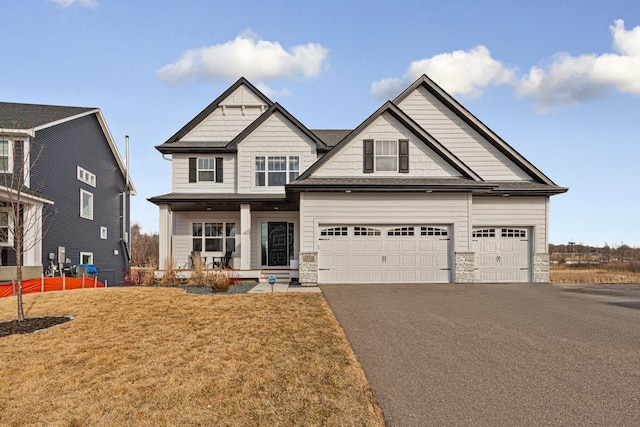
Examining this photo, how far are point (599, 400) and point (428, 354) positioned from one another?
7.77ft

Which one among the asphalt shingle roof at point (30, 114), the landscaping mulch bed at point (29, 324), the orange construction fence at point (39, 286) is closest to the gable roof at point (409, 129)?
the landscaping mulch bed at point (29, 324)

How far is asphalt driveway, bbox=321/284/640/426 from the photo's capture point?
14.9 feet

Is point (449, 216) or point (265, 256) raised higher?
point (449, 216)

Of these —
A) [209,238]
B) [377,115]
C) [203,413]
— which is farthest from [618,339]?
[209,238]

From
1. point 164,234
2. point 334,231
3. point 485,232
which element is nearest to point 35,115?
point 164,234

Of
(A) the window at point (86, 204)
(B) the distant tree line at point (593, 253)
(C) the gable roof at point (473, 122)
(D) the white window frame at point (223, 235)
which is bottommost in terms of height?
(B) the distant tree line at point (593, 253)

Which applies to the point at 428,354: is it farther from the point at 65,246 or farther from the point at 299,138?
the point at 65,246

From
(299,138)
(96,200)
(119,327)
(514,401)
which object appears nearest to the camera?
(514,401)

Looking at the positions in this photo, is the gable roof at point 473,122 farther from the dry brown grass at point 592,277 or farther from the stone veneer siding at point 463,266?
the stone veneer siding at point 463,266

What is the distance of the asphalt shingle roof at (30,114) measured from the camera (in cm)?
1802

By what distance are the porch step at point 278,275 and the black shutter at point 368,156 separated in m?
5.68

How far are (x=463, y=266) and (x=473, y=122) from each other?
6801 mm

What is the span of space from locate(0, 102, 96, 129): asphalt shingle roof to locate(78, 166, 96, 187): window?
10.2 feet

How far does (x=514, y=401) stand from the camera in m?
4.80
